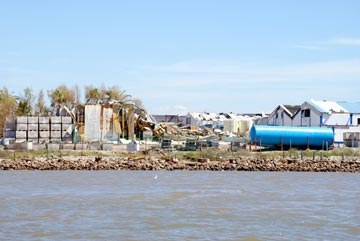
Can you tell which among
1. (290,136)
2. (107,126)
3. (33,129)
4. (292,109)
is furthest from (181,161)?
(292,109)

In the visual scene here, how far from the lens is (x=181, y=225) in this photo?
1814 cm

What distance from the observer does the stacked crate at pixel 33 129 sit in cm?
4997

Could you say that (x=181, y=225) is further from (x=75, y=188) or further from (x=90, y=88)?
(x=90, y=88)

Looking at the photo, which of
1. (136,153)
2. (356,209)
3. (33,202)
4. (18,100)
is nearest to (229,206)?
(356,209)

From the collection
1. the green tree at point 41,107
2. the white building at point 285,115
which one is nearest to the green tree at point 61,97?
the green tree at point 41,107

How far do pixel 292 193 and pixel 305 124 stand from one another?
3149 centimetres

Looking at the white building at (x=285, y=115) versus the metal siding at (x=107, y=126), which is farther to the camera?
the white building at (x=285, y=115)

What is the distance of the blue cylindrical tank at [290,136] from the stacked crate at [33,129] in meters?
14.6

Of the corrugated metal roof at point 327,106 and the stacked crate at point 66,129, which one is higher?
the corrugated metal roof at point 327,106

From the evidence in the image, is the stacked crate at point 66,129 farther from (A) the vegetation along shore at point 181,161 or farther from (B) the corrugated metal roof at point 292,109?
(B) the corrugated metal roof at point 292,109

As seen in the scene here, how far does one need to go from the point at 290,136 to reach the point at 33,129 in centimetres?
1726

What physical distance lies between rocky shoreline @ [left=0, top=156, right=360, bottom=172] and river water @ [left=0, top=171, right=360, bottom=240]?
331cm

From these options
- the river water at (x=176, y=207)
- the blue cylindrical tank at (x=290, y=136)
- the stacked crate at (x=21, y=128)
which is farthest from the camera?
Result: the stacked crate at (x=21, y=128)

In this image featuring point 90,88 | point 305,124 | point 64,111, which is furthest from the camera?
point 90,88
